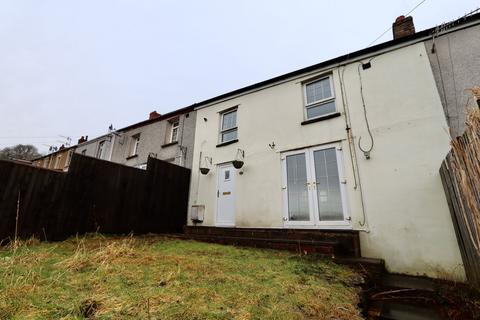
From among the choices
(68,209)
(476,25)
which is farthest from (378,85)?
(68,209)

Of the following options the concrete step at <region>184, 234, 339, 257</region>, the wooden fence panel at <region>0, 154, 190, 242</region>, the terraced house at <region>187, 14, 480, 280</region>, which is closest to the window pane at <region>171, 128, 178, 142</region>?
the wooden fence panel at <region>0, 154, 190, 242</region>

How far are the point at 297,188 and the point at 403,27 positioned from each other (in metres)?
5.84

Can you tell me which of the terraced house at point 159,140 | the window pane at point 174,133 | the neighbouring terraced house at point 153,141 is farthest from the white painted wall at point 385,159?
the window pane at point 174,133

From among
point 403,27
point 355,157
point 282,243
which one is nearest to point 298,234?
point 282,243

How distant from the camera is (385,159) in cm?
513

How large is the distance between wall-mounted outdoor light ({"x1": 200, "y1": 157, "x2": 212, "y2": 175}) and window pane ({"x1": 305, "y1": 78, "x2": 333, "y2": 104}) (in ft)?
13.9

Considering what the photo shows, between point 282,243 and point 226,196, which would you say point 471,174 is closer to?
point 282,243

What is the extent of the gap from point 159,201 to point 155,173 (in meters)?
1.01

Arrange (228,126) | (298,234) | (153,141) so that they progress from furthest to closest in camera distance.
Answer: (153,141) < (228,126) < (298,234)

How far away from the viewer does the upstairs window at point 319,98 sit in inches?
257

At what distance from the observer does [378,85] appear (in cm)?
580

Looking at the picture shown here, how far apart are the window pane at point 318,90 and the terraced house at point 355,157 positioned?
0.03 metres

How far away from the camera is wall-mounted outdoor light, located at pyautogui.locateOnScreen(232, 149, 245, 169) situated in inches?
280

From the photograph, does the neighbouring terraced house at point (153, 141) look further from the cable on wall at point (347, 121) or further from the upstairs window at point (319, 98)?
the cable on wall at point (347, 121)
